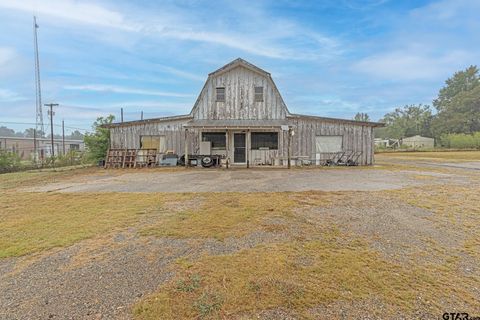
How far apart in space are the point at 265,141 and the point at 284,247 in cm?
1407

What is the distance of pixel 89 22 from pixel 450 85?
279 feet

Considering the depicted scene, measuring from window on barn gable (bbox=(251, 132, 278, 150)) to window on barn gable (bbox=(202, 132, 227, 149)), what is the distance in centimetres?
191

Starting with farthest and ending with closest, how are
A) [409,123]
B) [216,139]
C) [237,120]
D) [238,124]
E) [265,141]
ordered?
[409,123] → [265,141] → [216,139] → [237,120] → [238,124]

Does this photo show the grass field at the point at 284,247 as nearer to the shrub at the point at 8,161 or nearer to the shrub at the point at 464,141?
the shrub at the point at 8,161

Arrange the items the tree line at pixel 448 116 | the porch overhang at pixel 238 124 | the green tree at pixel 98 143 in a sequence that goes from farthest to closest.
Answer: the tree line at pixel 448 116
the green tree at pixel 98 143
the porch overhang at pixel 238 124

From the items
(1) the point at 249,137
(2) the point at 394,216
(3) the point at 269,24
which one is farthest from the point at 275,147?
(2) the point at 394,216

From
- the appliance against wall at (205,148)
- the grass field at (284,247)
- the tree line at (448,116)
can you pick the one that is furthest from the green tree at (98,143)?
the tree line at (448,116)

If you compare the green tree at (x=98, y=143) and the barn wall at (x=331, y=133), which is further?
the green tree at (x=98, y=143)

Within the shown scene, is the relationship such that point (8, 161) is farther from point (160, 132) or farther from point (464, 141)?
point (464, 141)

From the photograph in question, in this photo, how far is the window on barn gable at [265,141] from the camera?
17500 millimetres

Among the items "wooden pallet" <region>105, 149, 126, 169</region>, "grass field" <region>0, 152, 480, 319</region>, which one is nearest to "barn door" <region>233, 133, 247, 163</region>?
"wooden pallet" <region>105, 149, 126, 169</region>

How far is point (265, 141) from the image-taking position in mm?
17562

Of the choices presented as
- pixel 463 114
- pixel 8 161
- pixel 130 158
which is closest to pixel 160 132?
pixel 130 158

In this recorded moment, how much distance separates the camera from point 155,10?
51.5 feet
